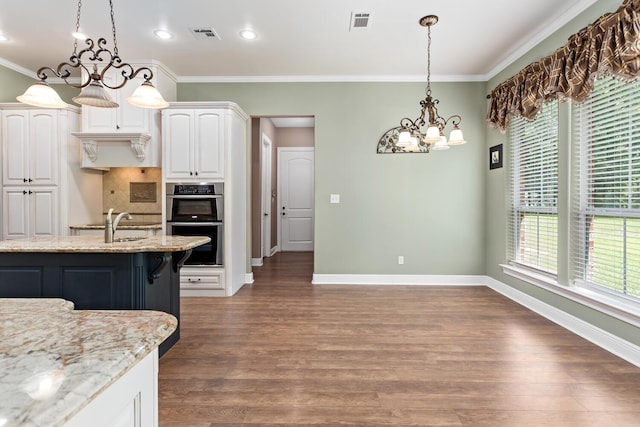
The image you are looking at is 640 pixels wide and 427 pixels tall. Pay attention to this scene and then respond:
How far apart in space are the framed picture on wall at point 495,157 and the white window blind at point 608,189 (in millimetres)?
1269

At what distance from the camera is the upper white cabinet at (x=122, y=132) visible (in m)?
4.06

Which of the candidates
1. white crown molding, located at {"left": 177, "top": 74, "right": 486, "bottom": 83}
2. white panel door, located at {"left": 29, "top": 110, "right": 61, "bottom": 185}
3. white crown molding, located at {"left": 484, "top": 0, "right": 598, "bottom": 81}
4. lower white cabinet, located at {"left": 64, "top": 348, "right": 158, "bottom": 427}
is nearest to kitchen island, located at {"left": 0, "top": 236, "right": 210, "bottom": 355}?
lower white cabinet, located at {"left": 64, "top": 348, "right": 158, "bottom": 427}

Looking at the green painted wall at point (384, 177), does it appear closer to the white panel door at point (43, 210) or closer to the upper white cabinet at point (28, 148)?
the upper white cabinet at point (28, 148)

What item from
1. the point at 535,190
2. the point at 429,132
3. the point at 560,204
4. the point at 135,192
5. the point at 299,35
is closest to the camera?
the point at 429,132

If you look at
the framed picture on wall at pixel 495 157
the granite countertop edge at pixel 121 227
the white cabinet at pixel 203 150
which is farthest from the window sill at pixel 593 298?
the granite countertop edge at pixel 121 227

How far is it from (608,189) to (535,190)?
957mm

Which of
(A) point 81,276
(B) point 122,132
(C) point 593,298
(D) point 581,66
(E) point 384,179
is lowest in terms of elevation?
(C) point 593,298

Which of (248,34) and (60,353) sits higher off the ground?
(248,34)

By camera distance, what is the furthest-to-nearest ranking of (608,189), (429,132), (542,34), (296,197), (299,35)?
(296,197) < (299,35) < (542,34) < (429,132) < (608,189)

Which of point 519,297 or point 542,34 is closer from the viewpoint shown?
point 542,34

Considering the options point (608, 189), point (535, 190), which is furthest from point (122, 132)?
point (608, 189)

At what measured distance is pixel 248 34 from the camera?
3.48 m

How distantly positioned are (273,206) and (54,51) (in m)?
4.52

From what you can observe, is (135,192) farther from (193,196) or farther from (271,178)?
(271,178)
